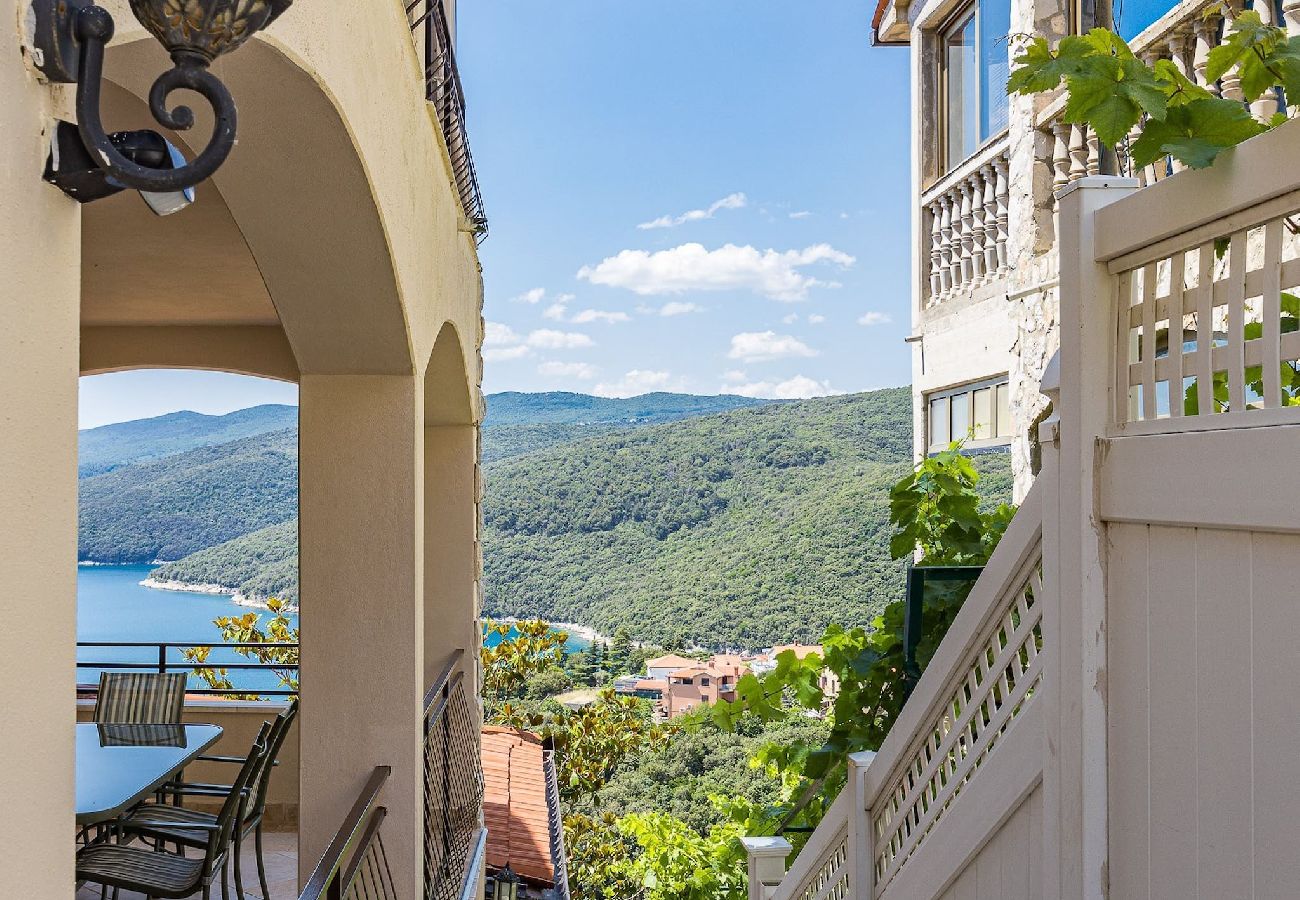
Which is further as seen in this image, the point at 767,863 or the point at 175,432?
the point at 175,432

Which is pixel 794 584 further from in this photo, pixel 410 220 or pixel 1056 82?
pixel 1056 82

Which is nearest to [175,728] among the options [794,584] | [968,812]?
[968,812]

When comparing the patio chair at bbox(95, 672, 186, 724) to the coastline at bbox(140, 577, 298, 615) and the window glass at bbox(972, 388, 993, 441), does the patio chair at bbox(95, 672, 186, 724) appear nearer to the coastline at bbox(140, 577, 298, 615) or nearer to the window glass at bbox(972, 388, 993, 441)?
the window glass at bbox(972, 388, 993, 441)

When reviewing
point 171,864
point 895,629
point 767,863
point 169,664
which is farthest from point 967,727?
point 169,664

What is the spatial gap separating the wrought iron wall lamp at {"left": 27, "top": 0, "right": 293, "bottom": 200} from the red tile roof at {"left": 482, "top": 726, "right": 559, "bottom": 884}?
6.66 m

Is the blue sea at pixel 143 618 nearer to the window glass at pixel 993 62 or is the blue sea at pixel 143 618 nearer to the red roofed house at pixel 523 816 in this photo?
the red roofed house at pixel 523 816

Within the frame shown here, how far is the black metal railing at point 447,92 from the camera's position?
3.70 meters

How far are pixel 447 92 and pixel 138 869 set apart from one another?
3.11 meters

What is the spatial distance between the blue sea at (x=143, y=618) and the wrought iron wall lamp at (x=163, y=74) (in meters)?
6.41

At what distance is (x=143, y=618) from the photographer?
13805 millimetres

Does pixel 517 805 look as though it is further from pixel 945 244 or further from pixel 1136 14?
pixel 1136 14

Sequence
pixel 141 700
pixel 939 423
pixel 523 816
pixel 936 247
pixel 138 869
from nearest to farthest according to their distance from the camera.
Answer: pixel 138 869, pixel 141 700, pixel 936 247, pixel 939 423, pixel 523 816

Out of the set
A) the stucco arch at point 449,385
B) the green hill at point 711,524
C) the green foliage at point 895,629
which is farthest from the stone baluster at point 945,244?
the green hill at point 711,524

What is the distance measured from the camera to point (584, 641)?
22625mm
